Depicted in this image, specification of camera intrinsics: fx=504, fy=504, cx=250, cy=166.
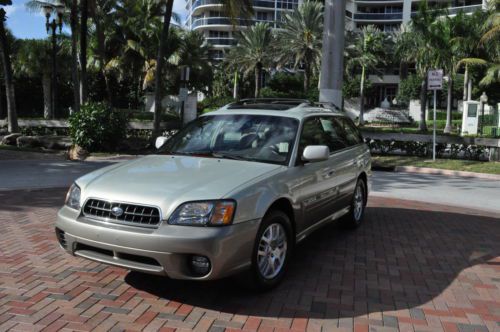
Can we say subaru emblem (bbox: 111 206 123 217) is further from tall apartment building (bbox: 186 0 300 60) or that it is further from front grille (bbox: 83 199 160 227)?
tall apartment building (bbox: 186 0 300 60)

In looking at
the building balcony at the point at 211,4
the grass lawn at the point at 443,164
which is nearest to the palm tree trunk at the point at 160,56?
the grass lawn at the point at 443,164

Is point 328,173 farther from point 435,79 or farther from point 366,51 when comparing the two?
point 366,51

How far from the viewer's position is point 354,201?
22.0 ft

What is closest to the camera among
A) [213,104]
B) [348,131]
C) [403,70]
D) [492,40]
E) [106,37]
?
[348,131]

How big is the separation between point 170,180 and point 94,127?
12653 mm

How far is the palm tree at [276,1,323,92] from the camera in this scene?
44844mm

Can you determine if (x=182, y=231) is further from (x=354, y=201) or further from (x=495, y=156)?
(x=495, y=156)

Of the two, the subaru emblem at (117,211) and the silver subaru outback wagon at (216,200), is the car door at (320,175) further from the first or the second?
the subaru emblem at (117,211)

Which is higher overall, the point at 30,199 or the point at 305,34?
the point at 305,34

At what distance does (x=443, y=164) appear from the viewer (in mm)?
15258

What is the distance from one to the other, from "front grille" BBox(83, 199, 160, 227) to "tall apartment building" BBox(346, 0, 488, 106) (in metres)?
64.8

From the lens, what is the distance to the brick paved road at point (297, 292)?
3879 millimetres

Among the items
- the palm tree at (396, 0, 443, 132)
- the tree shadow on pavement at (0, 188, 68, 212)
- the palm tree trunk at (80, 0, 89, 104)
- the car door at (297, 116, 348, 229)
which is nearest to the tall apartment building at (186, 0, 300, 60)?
the palm tree at (396, 0, 443, 132)

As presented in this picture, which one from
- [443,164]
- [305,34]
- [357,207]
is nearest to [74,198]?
[357,207]
